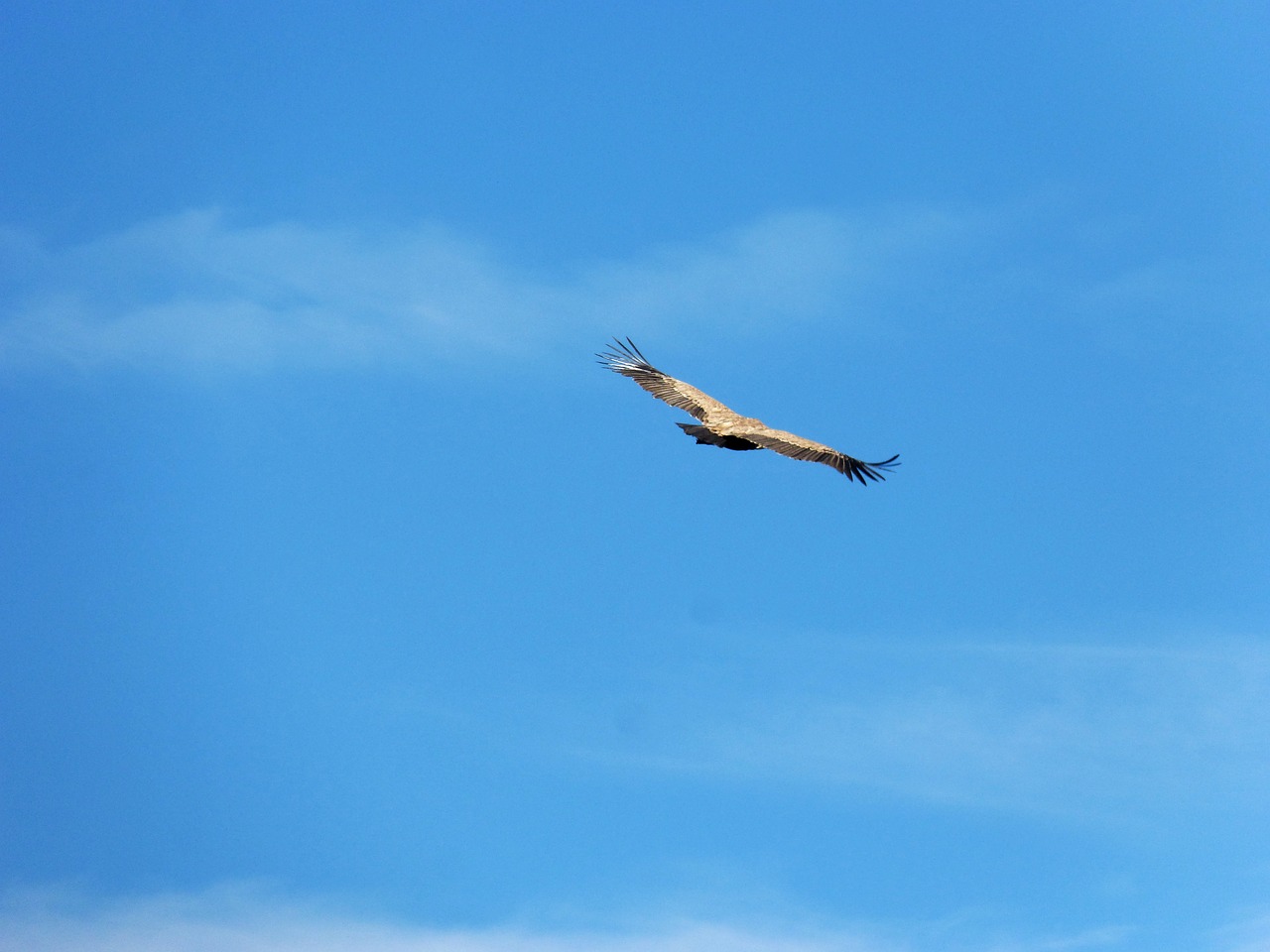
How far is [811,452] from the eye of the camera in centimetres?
7194

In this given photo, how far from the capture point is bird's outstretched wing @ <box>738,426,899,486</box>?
6712 cm

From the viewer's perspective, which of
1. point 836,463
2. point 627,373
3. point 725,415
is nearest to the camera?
point 836,463

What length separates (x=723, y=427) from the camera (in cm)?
7819

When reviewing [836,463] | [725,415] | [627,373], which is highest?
[627,373]

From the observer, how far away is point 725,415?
81.5 m

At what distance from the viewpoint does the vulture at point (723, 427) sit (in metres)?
68.9

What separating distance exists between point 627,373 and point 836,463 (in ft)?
74.7

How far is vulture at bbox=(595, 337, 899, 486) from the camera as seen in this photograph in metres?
68.9

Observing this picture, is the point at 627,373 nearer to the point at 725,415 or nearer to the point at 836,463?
the point at 725,415

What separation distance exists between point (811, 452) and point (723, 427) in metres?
7.33

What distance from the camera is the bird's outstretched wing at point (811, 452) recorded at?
67.1 meters

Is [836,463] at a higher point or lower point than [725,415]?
lower

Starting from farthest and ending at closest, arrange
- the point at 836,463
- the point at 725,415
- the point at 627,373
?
the point at 627,373
the point at 725,415
the point at 836,463

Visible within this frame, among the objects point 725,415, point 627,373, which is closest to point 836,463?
point 725,415
